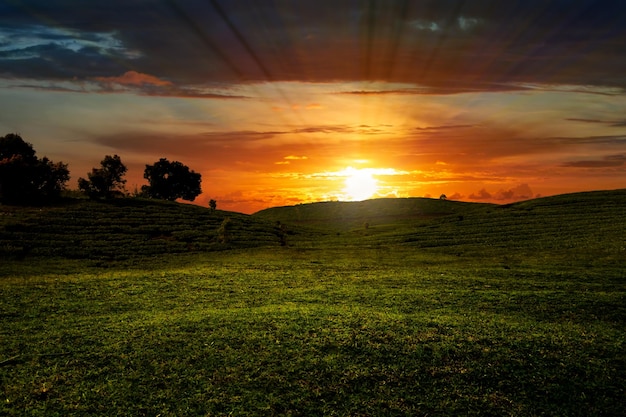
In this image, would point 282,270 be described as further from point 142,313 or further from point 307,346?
point 307,346

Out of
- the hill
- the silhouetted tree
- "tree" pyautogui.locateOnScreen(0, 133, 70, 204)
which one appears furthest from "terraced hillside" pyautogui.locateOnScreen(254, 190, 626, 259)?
"tree" pyautogui.locateOnScreen(0, 133, 70, 204)

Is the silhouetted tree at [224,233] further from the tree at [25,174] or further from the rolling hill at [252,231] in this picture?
the tree at [25,174]

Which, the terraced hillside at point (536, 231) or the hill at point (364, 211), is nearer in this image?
the terraced hillside at point (536, 231)

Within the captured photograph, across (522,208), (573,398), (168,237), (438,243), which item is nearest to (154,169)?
(168,237)

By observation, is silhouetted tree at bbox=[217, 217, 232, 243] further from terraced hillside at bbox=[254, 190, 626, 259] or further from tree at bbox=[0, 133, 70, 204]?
tree at bbox=[0, 133, 70, 204]

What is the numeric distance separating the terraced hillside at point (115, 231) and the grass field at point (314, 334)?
5.56 feet

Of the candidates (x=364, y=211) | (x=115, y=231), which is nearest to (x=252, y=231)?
(x=115, y=231)

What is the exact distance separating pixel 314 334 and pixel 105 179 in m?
75.7

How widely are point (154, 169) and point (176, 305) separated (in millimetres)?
100053

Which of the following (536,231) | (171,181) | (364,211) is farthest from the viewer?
(364,211)

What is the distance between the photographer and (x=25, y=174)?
7219 cm

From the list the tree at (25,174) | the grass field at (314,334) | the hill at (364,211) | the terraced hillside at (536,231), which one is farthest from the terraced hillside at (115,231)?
the hill at (364,211)

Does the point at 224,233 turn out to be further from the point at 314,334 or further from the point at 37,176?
the point at 314,334

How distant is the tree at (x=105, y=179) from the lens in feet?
Result: 268
